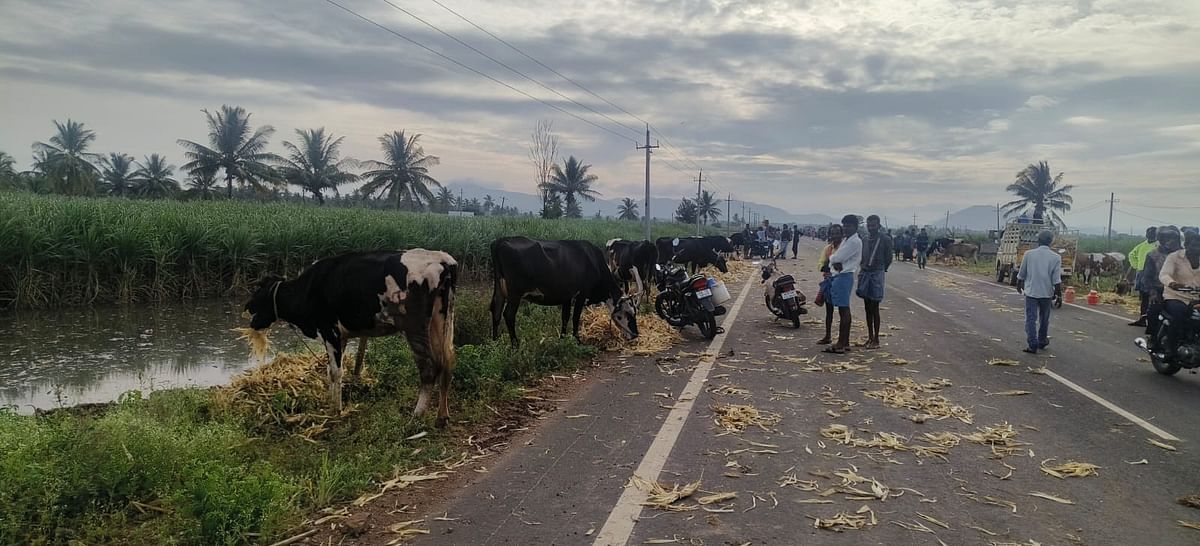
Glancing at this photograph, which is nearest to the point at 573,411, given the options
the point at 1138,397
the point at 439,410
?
the point at 439,410

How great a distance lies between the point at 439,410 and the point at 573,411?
1.31 m

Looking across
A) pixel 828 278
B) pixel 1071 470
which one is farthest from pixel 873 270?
pixel 1071 470

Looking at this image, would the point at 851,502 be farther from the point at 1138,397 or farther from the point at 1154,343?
the point at 1154,343

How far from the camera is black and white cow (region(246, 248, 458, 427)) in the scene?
5.71 meters

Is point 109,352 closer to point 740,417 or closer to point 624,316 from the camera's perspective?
point 624,316

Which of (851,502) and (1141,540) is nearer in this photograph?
(1141,540)

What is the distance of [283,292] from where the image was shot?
634 cm

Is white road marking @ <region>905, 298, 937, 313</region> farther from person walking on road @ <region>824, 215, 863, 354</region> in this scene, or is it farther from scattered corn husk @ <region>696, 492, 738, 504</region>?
scattered corn husk @ <region>696, 492, 738, 504</region>

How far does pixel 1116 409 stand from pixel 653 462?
501 cm

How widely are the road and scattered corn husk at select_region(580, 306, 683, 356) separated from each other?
0.54m

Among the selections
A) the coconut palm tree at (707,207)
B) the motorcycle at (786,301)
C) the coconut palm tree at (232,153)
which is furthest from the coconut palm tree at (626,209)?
the motorcycle at (786,301)

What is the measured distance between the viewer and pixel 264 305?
21.1 feet

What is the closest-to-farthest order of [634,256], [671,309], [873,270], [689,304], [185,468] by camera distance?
[185,468] → [873,270] → [689,304] → [671,309] → [634,256]

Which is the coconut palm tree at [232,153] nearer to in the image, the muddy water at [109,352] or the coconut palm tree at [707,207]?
the muddy water at [109,352]
